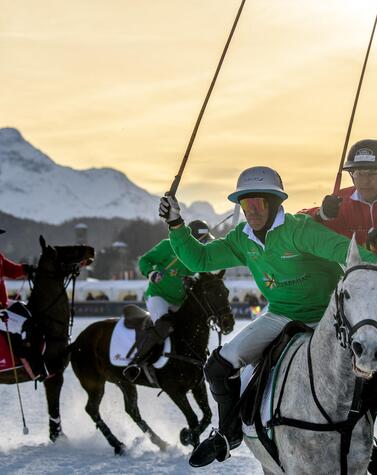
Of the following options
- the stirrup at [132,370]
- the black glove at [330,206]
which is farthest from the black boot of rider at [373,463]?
the stirrup at [132,370]

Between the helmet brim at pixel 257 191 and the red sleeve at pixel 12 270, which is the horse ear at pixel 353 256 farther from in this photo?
the red sleeve at pixel 12 270

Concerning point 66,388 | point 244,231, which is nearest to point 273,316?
point 244,231

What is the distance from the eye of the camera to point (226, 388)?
5.47m

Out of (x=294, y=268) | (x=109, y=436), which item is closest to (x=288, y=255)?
(x=294, y=268)

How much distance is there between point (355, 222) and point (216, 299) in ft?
12.7

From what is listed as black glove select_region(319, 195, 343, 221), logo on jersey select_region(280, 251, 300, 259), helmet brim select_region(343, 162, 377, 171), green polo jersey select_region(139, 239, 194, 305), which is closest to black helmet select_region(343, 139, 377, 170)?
helmet brim select_region(343, 162, 377, 171)

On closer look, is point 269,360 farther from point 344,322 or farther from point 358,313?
point 358,313

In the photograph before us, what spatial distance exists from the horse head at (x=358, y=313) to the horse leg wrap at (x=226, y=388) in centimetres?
138

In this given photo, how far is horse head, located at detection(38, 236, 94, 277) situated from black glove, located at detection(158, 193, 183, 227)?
5.50 m

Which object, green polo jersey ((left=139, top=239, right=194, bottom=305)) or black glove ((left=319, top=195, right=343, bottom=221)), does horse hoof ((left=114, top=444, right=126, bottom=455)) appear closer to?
green polo jersey ((left=139, top=239, right=194, bottom=305))

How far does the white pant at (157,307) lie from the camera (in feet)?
32.5

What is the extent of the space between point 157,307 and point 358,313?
617 cm

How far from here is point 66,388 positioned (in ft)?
51.3

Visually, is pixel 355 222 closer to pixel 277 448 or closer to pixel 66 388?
pixel 277 448
